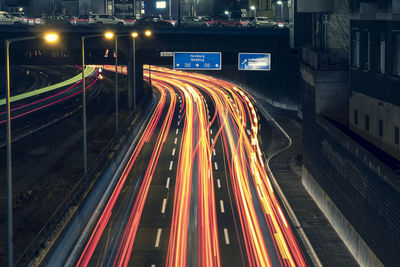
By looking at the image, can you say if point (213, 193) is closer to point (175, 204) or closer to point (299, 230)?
point (175, 204)

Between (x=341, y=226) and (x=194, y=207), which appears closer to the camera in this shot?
(x=341, y=226)

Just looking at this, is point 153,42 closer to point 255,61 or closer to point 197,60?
point 197,60

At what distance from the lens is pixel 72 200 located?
1497 inches

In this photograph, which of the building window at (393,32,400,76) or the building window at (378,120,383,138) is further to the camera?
the building window at (378,120,383,138)

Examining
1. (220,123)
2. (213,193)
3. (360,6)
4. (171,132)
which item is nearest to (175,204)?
(213,193)

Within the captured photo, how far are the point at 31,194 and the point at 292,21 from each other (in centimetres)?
3482

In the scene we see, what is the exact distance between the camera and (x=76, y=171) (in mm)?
52031

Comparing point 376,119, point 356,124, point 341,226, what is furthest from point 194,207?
point 376,119

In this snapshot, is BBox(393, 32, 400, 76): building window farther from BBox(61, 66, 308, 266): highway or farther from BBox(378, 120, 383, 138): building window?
BBox(61, 66, 308, 266): highway

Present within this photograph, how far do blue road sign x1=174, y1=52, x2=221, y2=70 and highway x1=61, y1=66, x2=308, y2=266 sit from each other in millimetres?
6248

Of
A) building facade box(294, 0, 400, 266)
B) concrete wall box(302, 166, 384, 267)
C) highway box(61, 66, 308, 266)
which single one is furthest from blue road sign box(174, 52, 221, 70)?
concrete wall box(302, 166, 384, 267)

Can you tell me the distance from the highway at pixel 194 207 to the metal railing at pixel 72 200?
160 centimetres

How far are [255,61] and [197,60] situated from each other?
6169mm

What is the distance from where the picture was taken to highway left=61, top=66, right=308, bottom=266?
33.9 metres
